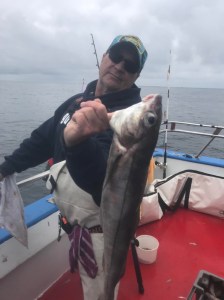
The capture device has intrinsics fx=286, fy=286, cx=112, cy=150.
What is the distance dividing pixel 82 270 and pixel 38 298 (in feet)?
4.55

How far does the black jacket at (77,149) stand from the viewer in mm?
1833

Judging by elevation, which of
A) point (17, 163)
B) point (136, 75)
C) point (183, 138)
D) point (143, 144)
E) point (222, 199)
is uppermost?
point (136, 75)

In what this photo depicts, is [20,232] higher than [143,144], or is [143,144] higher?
[143,144]

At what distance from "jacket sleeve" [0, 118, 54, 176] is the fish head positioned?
1.49m

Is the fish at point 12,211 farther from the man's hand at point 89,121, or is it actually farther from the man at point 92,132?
the man's hand at point 89,121

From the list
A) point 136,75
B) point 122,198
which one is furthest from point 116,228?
point 136,75

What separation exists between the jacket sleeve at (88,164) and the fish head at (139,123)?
0.87 feet

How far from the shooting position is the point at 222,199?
4816 millimetres

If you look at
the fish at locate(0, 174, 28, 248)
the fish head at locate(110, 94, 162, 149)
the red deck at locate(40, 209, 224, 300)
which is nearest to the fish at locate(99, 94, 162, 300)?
the fish head at locate(110, 94, 162, 149)

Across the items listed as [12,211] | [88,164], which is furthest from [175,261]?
[88,164]

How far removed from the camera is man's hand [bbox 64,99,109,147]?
1603 mm

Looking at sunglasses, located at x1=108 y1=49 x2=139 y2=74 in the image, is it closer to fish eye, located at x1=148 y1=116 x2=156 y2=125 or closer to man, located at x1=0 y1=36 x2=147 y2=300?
man, located at x1=0 y1=36 x2=147 y2=300

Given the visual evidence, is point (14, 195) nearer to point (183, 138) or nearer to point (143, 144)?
point (143, 144)

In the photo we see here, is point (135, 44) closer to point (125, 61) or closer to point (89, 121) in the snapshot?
Result: point (125, 61)
